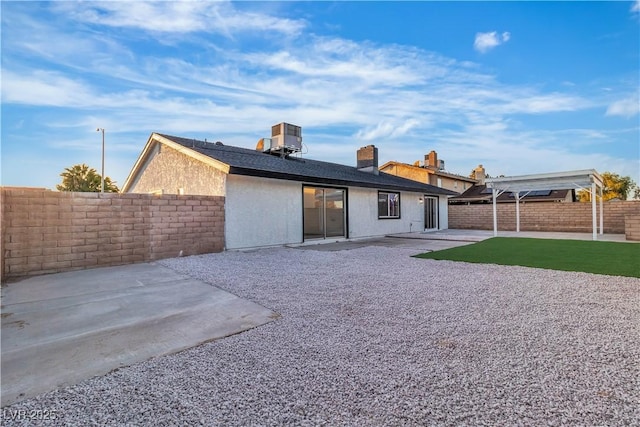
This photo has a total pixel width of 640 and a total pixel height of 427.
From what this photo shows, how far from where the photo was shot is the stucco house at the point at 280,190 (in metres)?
8.66

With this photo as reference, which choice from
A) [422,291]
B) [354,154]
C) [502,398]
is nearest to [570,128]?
[354,154]

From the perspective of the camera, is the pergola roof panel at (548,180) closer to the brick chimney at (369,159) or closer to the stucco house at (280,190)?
the stucco house at (280,190)

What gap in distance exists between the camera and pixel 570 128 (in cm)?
1338

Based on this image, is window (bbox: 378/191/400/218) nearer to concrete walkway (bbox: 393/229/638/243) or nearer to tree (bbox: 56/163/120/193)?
concrete walkway (bbox: 393/229/638/243)

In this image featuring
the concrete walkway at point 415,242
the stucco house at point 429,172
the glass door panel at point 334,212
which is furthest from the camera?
the stucco house at point 429,172

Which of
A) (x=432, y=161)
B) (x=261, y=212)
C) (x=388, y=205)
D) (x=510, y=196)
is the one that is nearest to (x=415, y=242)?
(x=388, y=205)

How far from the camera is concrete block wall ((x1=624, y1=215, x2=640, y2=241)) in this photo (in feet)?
33.3

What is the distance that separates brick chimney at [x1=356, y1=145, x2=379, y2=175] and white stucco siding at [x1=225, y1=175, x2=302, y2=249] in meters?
6.92

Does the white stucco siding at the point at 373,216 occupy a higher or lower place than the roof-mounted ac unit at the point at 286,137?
lower

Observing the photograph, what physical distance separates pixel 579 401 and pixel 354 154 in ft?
52.7

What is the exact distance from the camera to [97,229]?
6.32 meters

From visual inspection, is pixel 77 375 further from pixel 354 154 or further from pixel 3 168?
pixel 354 154

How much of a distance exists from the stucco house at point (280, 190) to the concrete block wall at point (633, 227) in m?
7.56

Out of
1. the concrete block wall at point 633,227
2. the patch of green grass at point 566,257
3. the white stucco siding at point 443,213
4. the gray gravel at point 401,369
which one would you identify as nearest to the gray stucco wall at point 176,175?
the gray gravel at point 401,369
